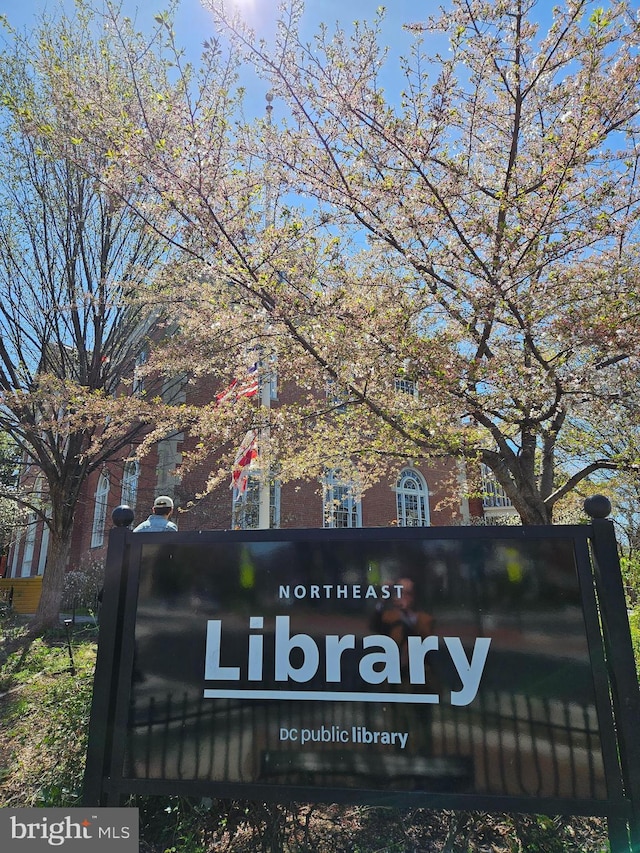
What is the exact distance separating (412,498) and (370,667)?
19628 millimetres

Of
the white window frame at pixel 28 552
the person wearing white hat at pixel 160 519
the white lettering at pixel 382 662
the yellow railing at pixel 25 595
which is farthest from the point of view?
the white window frame at pixel 28 552

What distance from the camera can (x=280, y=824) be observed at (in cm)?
320

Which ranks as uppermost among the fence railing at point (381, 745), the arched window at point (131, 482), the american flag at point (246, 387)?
the arched window at point (131, 482)

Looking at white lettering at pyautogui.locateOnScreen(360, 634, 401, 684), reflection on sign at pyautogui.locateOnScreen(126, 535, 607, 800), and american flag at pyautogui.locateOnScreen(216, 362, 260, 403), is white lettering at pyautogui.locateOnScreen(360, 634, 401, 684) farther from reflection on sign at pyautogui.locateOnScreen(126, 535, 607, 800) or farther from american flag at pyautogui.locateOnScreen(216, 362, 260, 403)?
american flag at pyautogui.locateOnScreen(216, 362, 260, 403)

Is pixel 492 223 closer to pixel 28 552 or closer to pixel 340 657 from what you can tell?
pixel 340 657

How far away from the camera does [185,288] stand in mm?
6480

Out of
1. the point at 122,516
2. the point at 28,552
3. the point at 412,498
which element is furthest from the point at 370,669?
the point at 28,552

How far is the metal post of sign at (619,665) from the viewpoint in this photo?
222 cm

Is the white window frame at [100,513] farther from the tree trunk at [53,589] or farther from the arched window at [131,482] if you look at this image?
the tree trunk at [53,589]

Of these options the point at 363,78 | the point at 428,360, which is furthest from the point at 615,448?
the point at 363,78

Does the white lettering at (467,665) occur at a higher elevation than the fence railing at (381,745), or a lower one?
higher

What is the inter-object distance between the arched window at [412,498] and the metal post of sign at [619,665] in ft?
61.8

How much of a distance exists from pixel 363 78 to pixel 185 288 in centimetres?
281

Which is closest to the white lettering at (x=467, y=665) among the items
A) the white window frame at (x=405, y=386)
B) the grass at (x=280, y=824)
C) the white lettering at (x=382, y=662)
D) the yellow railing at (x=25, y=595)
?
the white lettering at (x=382, y=662)
